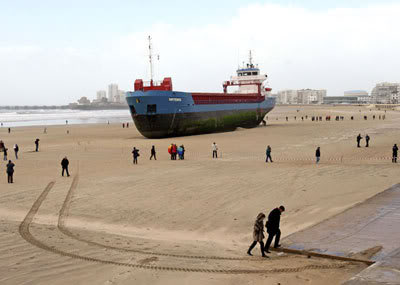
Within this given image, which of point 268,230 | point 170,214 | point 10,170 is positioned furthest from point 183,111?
point 268,230

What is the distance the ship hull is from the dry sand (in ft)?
43.2

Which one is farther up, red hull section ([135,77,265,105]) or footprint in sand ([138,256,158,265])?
red hull section ([135,77,265,105])

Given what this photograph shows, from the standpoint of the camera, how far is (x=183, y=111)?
39.5 meters

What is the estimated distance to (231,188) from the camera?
15.3 meters

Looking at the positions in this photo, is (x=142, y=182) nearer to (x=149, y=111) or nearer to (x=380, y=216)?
(x=380, y=216)

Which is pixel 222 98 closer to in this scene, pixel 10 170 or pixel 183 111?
pixel 183 111

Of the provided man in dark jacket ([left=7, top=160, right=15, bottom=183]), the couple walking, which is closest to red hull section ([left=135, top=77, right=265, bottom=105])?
man in dark jacket ([left=7, top=160, right=15, bottom=183])

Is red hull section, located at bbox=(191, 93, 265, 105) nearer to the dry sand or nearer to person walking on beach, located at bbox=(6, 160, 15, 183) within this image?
the dry sand

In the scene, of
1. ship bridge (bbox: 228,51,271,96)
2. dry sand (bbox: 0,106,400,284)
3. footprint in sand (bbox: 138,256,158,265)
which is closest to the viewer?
dry sand (bbox: 0,106,400,284)

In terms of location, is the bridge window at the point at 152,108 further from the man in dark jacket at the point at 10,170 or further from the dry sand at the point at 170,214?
the man in dark jacket at the point at 10,170

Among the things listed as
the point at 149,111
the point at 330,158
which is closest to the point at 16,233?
the point at 330,158

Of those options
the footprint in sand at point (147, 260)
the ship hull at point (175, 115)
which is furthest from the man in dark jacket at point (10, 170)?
the ship hull at point (175, 115)

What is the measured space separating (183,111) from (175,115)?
4.20 feet

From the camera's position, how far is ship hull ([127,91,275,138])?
36.8 metres
